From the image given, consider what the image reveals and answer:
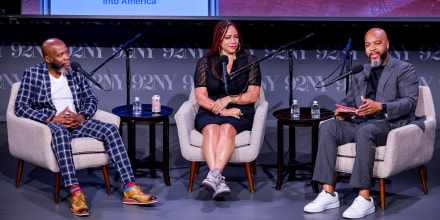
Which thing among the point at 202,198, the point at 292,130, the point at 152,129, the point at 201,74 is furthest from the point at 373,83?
the point at 152,129

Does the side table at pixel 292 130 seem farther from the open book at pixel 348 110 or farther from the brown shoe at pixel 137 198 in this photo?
the brown shoe at pixel 137 198

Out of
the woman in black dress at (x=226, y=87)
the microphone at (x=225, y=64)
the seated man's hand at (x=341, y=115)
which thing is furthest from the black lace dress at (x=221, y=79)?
the seated man's hand at (x=341, y=115)

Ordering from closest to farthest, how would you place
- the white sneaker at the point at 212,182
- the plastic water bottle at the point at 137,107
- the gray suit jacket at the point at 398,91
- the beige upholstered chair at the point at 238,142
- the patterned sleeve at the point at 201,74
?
the white sneaker at the point at 212,182 < the gray suit jacket at the point at 398,91 < the beige upholstered chair at the point at 238,142 < the plastic water bottle at the point at 137,107 < the patterned sleeve at the point at 201,74

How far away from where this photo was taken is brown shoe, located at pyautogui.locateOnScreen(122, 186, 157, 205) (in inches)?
170

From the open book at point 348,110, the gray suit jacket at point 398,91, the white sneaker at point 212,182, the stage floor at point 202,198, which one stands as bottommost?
the stage floor at point 202,198

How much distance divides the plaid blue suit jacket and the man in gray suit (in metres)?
2.01

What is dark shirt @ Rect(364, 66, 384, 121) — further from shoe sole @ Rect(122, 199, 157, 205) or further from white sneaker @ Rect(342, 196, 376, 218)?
shoe sole @ Rect(122, 199, 157, 205)

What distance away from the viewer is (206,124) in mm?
4793

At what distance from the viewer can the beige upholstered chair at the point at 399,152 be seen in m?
4.18

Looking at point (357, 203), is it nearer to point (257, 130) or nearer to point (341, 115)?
point (341, 115)

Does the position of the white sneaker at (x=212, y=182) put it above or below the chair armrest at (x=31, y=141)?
below

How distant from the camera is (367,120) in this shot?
179 inches

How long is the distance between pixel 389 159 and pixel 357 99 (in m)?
0.67

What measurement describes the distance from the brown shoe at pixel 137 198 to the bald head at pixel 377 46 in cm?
205
